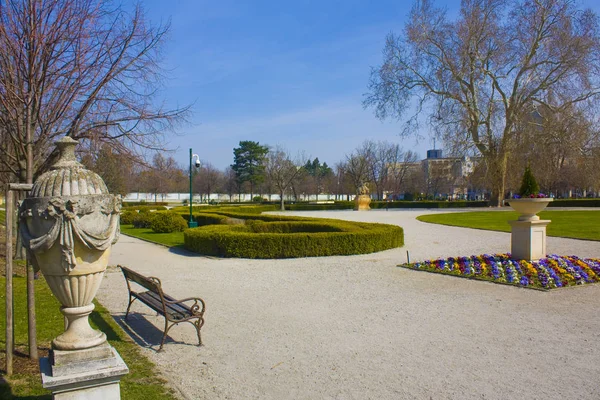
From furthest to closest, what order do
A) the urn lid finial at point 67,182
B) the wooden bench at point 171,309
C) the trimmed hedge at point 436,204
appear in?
the trimmed hedge at point 436,204
the wooden bench at point 171,309
the urn lid finial at point 67,182

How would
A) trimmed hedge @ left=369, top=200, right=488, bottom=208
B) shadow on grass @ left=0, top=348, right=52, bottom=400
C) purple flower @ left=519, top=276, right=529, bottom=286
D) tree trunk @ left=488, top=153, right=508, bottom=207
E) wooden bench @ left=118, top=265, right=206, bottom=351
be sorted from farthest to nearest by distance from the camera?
trimmed hedge @ left=369, top=200, right=488, bottom=208 → tree trunk @ left=488, top=153, right=508, bottom=207 → purple flower @ left=519, top=276, right=529, bottom=286 → wooden bench @ left=118, top=265, right=206, bottom=351 → shadow on grass @ left=0, top=348, right=52, bottom=400

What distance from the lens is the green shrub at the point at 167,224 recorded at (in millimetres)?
22359

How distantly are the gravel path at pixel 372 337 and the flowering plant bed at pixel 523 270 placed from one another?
43 centimetres

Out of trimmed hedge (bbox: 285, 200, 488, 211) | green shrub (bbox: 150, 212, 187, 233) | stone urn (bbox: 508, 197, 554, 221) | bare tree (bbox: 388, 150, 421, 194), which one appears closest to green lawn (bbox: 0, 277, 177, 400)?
stone urn (bbox: 508, 197, 554, 221)

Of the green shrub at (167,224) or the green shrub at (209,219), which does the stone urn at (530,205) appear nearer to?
the green shrub at (209,219)

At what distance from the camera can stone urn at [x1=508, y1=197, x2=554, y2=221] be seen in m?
10.9

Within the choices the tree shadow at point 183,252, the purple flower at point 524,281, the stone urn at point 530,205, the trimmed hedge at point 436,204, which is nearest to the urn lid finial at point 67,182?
the purple flower at point 524,281

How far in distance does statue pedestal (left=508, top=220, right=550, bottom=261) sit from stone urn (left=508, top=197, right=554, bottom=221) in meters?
0.18

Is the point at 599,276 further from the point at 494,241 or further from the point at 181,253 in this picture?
the point at 181,253

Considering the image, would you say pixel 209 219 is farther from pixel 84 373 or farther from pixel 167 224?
pixel 84 373

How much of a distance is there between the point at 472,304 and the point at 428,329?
5.72 feet

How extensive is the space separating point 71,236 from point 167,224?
19654 millimetres

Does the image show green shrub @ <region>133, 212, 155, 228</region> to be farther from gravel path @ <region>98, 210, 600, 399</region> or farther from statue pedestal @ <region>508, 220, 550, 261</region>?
statue pedestal @ <region>508, 220, 550, 261</region>

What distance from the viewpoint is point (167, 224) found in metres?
22.3
